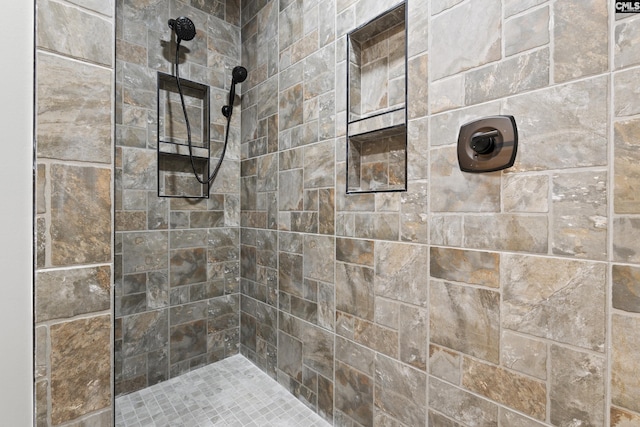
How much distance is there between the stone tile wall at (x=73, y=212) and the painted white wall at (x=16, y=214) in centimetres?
1

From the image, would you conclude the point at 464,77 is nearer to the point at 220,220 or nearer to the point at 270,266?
the point at 270,266

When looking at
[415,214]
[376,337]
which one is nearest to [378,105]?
[415,214]

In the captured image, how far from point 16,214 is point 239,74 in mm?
1655

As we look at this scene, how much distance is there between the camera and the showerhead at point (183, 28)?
1659 mm

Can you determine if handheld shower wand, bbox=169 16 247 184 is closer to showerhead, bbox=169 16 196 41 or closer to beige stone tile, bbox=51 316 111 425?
showerhead, bbox=169 16 196 41

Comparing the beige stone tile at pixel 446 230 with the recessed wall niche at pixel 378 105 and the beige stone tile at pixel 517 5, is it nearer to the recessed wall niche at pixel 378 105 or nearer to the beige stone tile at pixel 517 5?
the recessed wall niche at pixel 378 105

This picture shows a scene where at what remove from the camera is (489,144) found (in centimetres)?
88

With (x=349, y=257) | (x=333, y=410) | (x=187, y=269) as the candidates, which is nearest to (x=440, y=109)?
(x=349, y=257)

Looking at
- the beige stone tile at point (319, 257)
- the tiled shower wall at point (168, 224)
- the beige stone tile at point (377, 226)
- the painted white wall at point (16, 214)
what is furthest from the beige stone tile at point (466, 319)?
the tiled shower wall at point (168, 224)

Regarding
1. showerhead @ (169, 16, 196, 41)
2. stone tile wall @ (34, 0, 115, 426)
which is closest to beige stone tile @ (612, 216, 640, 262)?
stone tile wall @ (34, 0, 115, 426)

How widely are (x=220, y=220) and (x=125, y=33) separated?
3.85 ft

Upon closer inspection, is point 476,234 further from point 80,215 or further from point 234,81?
point 234,81

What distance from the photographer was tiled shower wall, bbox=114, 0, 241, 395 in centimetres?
167

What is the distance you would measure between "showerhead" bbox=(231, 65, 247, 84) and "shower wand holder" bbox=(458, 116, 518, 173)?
1507mm
